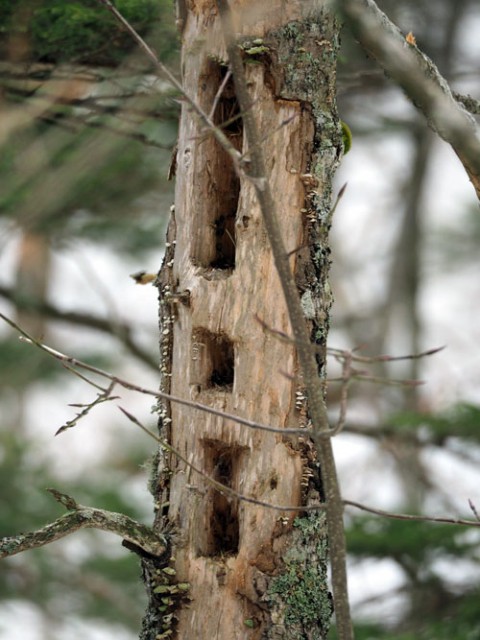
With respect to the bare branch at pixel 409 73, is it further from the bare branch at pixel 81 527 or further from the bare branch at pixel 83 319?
the bare branch at pixel 83 319

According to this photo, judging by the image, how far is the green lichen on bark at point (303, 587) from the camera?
1896 millimetres

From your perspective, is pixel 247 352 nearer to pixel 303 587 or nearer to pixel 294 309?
pixel 294 309

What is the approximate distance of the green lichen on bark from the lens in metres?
1.90

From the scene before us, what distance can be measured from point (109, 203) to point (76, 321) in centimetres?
71

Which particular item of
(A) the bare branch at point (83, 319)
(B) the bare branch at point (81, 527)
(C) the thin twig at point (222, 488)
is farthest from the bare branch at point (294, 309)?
(A) the bare branch at point (83, 319)

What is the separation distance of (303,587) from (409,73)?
3.61 feet

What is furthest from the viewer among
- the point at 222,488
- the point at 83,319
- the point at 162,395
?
the point at 83,319

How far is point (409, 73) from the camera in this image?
169 cm

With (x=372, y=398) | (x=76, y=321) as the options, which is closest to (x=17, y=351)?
(x=76, y=321)

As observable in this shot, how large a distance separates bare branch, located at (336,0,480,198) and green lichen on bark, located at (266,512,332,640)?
863 millimetres

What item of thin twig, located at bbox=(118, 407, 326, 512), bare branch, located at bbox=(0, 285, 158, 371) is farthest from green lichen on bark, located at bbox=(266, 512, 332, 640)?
bare branch, located at bbox=(0, 285, 158, 371)

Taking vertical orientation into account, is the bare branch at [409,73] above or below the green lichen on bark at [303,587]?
above

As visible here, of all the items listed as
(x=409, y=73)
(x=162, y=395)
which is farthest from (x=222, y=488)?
(x=409, y=73)

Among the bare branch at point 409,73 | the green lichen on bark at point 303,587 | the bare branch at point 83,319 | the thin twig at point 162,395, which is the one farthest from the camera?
the bare branch at point 83,319
